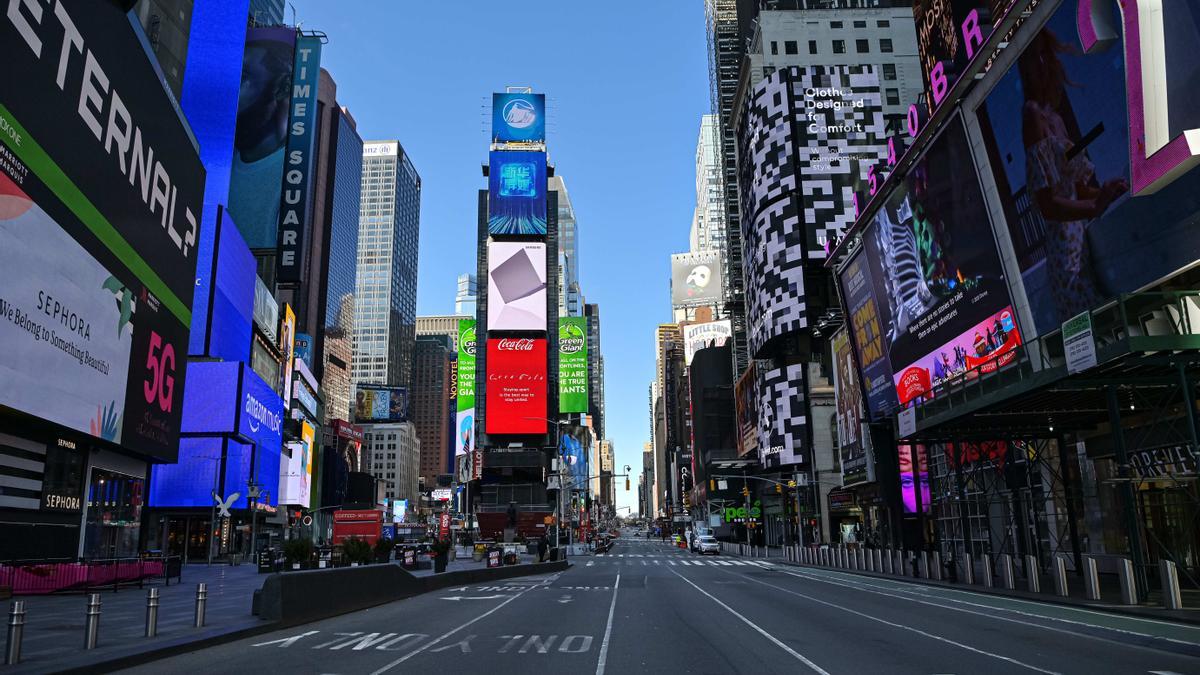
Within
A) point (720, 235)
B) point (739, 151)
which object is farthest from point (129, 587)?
point (720, 235)

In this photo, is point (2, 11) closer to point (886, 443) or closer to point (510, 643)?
point (510, 643)

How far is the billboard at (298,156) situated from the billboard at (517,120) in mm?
45232

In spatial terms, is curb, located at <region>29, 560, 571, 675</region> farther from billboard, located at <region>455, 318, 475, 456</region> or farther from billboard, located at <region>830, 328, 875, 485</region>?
billboard, located at <region>455, 318, 475, 456</region>

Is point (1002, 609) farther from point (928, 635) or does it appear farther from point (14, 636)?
point (14, 636)

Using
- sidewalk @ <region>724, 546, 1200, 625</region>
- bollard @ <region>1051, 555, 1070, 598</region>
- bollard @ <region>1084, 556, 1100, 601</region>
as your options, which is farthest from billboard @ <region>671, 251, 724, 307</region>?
bollard @ <region>1084, 556, 1100, 601</region>

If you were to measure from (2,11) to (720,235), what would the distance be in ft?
567

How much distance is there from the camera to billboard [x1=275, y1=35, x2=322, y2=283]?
2677 inches

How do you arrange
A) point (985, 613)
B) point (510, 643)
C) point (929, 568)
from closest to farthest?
1. point (510, 643)
2. point (985, 613)
3. point (929, 568)

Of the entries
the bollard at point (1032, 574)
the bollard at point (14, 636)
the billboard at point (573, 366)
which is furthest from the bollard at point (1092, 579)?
the billboard at point (573, 366)

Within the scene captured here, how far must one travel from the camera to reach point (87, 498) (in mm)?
31469

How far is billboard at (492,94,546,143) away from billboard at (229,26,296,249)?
145 ft

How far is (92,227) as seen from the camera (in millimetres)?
25641

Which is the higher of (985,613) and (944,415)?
(944,415)

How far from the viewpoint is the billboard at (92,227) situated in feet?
68.3
